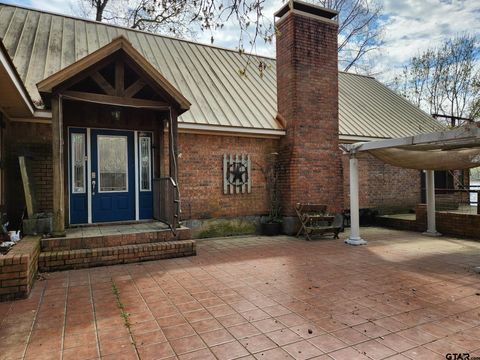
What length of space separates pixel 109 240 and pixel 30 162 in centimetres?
240

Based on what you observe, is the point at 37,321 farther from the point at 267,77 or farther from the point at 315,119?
the point at 267,77

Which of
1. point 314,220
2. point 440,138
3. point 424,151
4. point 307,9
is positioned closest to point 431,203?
point 424,151

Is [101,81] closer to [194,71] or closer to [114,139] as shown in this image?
[114,139]

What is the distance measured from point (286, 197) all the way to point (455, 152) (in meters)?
4.02

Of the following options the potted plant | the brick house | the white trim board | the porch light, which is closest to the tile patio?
the brick house

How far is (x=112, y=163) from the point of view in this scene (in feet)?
24.2

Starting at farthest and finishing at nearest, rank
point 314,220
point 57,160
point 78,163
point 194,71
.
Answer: point 194,71, point 314,220, point 78,163, point 57,160

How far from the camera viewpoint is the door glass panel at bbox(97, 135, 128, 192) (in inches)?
286

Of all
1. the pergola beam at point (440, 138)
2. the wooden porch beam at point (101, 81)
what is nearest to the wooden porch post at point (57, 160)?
the wooden porch beam at point (101, 81)

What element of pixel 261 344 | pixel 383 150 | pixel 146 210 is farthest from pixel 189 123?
pixel 261 344

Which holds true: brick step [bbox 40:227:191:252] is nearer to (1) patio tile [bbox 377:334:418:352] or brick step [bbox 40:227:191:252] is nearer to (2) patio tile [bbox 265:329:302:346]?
(2) patio tile [bbox 265:329:302:346]

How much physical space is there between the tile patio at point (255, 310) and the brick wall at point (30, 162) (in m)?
2.20

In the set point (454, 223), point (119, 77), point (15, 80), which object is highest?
point (119, 77)

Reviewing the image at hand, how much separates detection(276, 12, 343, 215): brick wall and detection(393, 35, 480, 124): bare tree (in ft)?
50.4
